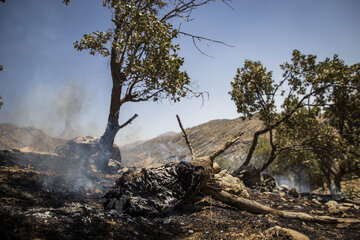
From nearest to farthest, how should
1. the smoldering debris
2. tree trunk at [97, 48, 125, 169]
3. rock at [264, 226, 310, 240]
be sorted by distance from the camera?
rock at [264, 226, 310, 240] < the smoldering debris < tree trunk at [97, 48, 125, 169]

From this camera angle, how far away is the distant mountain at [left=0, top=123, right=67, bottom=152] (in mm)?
37406

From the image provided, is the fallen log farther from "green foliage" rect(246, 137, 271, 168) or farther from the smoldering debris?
"green foliage" rect(246, 137, 271, 168)

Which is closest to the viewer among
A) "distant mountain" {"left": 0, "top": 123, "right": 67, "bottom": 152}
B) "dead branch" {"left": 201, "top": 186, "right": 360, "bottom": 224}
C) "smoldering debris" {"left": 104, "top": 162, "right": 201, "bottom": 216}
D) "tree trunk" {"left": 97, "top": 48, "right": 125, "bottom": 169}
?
"smoldering debris" {"left": 104, "top": 162, "right": 201, "bottom": 216}

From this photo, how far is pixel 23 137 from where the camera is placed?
40.2m

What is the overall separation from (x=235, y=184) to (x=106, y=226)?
4.48 m

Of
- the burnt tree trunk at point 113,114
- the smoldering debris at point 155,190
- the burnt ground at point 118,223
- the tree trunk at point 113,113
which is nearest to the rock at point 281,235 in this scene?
the burnt ground at point 118,223

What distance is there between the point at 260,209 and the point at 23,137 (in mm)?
51084

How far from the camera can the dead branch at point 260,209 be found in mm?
4277

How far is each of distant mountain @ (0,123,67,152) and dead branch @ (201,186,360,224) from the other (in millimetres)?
42339

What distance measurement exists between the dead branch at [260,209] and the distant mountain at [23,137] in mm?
42339

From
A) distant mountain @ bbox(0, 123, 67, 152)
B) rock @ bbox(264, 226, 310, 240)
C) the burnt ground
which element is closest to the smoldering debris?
the burnt ground

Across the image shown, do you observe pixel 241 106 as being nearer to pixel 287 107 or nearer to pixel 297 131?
pixel 287 107

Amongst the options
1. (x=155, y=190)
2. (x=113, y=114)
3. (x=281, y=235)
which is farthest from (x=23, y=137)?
(x=281, y=235)

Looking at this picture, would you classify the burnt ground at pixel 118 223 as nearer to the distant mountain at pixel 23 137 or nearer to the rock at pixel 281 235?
the rock at pixel 281 235
